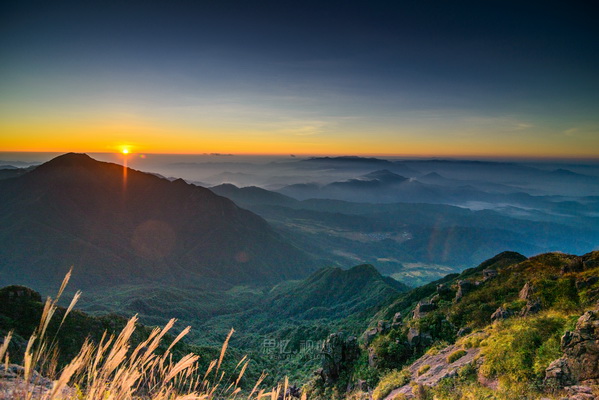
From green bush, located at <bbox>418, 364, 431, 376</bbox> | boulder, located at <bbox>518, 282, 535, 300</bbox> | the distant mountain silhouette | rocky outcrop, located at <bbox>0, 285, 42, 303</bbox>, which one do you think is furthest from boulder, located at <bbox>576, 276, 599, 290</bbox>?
the distant mountain silhouette

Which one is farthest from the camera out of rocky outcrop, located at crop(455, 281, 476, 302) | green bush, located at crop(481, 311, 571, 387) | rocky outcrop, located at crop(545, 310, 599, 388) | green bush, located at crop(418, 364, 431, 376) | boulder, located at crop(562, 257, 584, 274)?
rocky outcrop, located at crop(455, 281, 476, 302)

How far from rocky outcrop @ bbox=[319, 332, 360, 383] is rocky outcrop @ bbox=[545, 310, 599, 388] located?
22310 millimetres

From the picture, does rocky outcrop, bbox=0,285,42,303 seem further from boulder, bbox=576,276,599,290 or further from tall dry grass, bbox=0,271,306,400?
boulder, bbox=576,276,599,290

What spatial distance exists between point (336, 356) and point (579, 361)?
76.8ft

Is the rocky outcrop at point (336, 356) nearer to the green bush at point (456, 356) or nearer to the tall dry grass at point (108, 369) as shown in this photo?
the green bush at point (456, 356)

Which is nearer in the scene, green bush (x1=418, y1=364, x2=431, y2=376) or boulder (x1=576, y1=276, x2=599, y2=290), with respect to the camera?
green bush (x1=418, y1=364, x2=431, y2=376)

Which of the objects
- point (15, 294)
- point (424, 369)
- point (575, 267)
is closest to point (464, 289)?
point (575, 267)

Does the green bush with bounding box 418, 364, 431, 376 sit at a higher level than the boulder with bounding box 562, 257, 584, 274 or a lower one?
lower

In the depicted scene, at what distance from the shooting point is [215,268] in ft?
623

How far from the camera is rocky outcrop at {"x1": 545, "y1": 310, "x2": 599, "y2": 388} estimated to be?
31.8ft

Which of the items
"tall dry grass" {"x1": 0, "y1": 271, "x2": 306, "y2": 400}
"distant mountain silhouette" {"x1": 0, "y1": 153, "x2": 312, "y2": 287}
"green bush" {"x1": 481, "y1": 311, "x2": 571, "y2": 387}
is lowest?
"distant mountain silhouette" {"x1": 0, "y1": 153, "x2": 312, "y2": 287}

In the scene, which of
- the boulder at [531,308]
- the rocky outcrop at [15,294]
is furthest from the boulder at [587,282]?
the rocky outcrop at [15,294]

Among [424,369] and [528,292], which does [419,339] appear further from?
[528,292]

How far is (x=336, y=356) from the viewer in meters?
30.2
